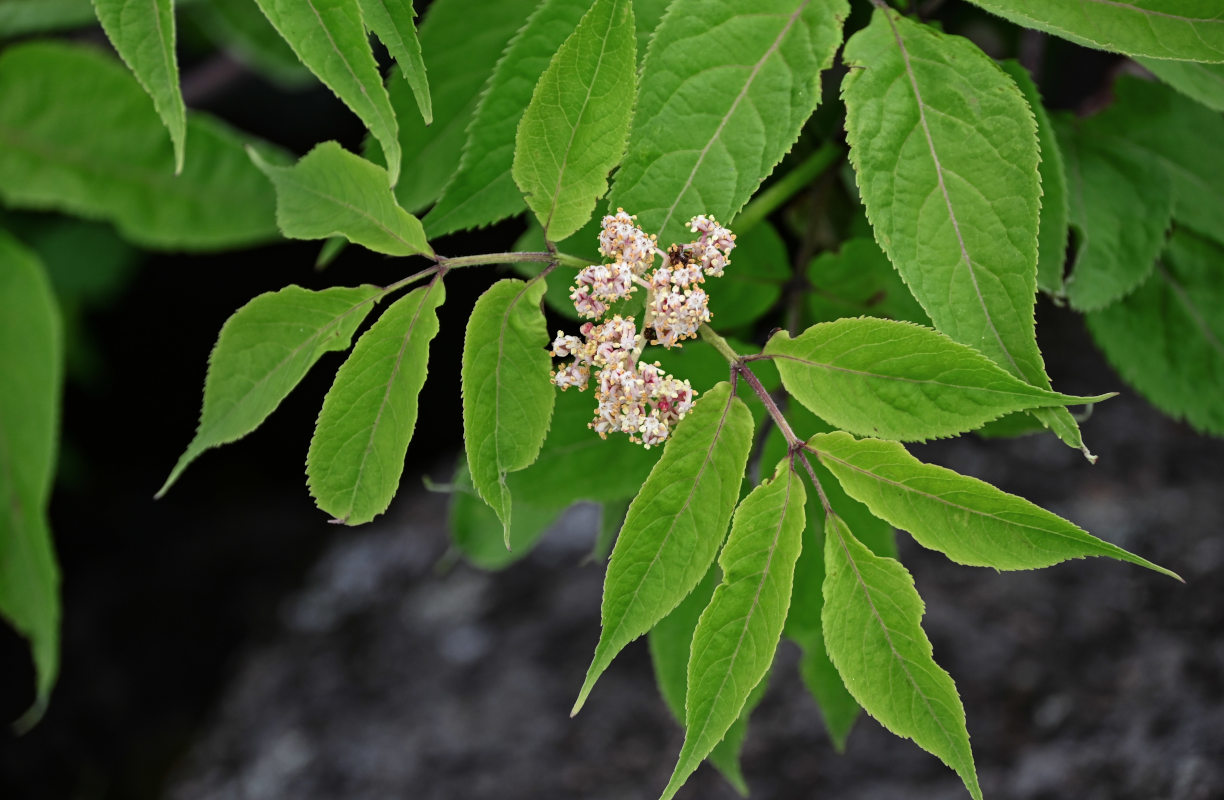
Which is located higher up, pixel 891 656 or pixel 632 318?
pixel 632 318

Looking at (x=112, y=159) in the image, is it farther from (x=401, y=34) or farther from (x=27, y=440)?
(x=401, y=34)

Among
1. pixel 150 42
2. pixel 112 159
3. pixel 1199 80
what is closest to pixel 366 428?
pixel 150 42

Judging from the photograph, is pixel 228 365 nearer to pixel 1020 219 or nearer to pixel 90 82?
pixel 1020 219

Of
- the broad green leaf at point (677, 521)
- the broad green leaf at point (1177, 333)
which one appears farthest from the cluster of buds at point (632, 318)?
the broad green leaf at point (1177, 333)

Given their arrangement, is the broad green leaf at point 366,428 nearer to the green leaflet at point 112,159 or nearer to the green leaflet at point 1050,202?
the green leaflet at point 1050,202

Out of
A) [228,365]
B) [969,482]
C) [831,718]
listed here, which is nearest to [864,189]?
[969,482]

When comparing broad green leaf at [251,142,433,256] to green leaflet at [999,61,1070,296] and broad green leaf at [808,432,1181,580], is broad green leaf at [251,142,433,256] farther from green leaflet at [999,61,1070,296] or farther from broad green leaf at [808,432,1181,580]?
green leaflet at [999,61,1070,296]
